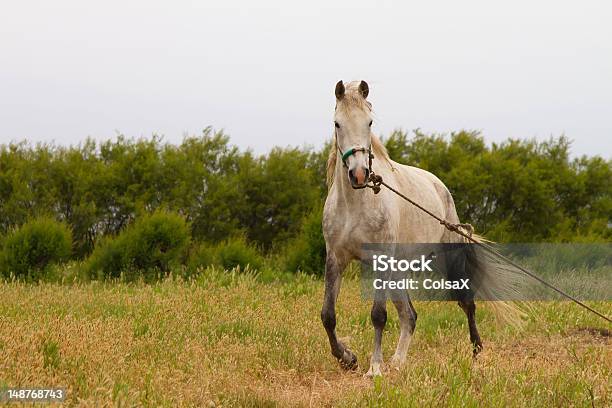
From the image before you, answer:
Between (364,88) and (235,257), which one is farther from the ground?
(364,88)

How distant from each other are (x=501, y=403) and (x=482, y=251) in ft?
11.4

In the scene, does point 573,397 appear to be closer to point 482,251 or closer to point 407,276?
point 407,276

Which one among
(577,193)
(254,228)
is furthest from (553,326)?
(577,193)

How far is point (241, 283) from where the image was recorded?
10.1 meters

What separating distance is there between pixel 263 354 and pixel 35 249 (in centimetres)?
806

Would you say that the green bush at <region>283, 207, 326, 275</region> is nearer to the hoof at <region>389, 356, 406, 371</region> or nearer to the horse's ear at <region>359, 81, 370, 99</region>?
the hoof at <region>389, 356, 406, 371</region>

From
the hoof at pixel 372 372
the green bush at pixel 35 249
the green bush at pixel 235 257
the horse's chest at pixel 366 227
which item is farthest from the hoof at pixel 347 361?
the green bush at pixel 35 249

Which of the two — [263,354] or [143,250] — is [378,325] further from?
[143,250]

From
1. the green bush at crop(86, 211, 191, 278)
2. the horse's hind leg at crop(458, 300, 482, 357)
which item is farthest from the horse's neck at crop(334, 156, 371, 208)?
the green bush at crop(86, 211, 191, 278)

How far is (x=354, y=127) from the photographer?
208 inches

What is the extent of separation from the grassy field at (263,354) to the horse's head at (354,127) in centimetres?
164

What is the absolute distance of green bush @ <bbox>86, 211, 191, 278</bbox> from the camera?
1270cm

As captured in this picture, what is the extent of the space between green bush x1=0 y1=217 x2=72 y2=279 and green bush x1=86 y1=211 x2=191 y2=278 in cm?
69

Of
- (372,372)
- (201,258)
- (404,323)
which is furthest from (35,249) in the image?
(372,372)
